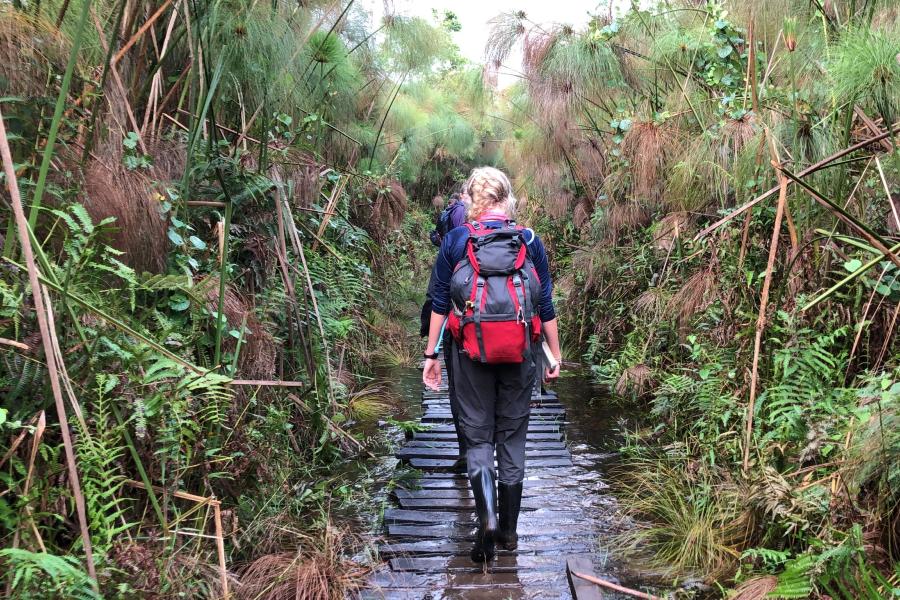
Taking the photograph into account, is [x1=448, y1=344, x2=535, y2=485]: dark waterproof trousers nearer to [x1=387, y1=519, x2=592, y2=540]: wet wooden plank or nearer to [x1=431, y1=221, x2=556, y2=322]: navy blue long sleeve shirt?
[x1=431, y1=221, x2=556, y2=322]: navy blue long sleeve shirt

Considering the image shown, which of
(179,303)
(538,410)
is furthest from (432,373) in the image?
(538,410)

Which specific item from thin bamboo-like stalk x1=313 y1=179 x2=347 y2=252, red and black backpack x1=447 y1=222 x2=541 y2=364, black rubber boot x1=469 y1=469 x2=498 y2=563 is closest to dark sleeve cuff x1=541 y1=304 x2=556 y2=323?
red and black backpack x1=447 y1=222 x2=541 y2=364

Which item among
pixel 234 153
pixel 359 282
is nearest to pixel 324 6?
pixel 234 153

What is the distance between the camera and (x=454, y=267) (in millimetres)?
3248

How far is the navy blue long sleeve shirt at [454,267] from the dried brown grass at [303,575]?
46.8 inches

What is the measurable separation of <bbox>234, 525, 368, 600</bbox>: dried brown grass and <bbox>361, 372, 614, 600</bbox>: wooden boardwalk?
0.43 ft

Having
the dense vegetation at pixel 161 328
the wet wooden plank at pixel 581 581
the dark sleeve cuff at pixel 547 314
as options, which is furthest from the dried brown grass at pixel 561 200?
the wet wooden plank at pixel 581 581

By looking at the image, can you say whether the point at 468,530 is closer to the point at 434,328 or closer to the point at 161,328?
the point at 434,328

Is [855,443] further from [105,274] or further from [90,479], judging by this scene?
[105,274]

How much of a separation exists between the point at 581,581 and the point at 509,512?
1.60 feet

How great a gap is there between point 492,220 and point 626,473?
6.54ft

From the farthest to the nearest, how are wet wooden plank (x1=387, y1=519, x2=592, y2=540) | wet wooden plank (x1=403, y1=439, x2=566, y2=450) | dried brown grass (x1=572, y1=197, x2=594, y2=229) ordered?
dried brown grass (x1=572, y1=197, x2=594, y2=229) < wet wooden plank (x1=403, y1=439, x2=566, y2=450) < wet wooden plank (x1=387, y1=519, x2=592, y2=540)

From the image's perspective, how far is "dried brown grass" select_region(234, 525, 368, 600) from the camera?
2.73 m

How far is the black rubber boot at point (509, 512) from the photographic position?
10.7ft
